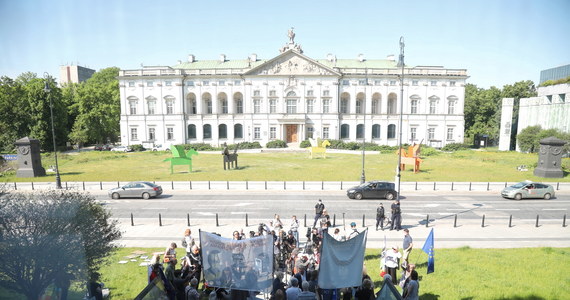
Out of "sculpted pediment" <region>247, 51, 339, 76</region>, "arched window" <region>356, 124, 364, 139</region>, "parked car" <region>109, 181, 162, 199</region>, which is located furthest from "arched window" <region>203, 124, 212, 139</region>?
"parked car" <region>109, 181, 162, 199</region>

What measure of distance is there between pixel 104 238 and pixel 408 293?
7.99 meters

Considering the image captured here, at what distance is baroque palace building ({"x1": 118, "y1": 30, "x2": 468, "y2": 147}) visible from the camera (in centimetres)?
6500

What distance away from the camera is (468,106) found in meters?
77.5

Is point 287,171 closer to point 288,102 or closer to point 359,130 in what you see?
point 288,102

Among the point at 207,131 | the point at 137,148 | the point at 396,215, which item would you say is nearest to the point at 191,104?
the point at 207,131

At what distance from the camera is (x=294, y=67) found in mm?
64562

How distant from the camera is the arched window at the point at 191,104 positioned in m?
67.4

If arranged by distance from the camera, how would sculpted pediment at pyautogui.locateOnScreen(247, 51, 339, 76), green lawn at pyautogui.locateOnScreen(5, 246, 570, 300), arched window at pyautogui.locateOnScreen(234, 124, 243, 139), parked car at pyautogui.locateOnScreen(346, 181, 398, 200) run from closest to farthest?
1. green lawn at pyautogui.locateOnScreen(5, 246, 570, 300)
2. parked car at pyautogui.locateOnScreen(346, 181, 398, 200)
3. sculpted pediment at pyautogui.locateOnScreen(247, 51, 339, 76)
4. arched window at pyautogui.locateOnScreen(234, 124, 243, 139)

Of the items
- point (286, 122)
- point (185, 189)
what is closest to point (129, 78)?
point (286, 122)

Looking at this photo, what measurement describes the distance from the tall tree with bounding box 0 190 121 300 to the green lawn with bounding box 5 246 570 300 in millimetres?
2213

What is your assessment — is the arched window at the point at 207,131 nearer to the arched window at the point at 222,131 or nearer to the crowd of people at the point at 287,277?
the arched window at the point at 222,131

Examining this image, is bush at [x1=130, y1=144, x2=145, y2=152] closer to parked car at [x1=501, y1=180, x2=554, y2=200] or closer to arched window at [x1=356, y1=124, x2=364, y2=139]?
arched window at [x1=356, y1=124, x2=364, y2=139]

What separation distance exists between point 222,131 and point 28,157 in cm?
3878

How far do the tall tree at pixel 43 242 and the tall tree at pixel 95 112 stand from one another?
6355cm
